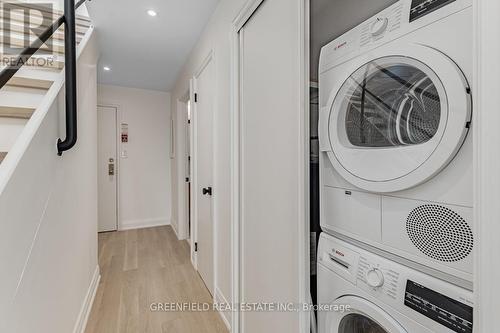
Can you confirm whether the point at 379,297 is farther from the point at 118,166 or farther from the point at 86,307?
the point at 118,166

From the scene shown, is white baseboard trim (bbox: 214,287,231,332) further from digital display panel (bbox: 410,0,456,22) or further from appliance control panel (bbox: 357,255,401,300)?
digital display panel (bbox: 410,0,456,22)

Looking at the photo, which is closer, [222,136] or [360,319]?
[360,319]

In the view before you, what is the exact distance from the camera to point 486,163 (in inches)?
18.8

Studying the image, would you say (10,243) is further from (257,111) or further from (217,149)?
(217,149)

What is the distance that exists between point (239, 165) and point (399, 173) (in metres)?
1.06

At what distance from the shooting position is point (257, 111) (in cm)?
139

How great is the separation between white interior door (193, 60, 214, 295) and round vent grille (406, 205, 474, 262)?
1.59 m

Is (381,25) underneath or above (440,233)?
above

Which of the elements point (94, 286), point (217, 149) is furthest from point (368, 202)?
point (94, 286)

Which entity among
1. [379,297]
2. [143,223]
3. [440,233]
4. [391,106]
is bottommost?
[143,223]

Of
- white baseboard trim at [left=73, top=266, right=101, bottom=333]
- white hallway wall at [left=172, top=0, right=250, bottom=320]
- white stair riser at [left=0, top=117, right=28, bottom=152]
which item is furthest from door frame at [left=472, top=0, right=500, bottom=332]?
white baseboard trim at [left=73, top=266, right=101, bottom=333]

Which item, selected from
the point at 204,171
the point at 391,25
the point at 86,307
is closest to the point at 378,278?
the point at 391,25

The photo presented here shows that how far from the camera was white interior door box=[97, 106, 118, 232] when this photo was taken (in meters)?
3.91

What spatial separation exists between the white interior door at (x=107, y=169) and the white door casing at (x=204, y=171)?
6.96 feet
